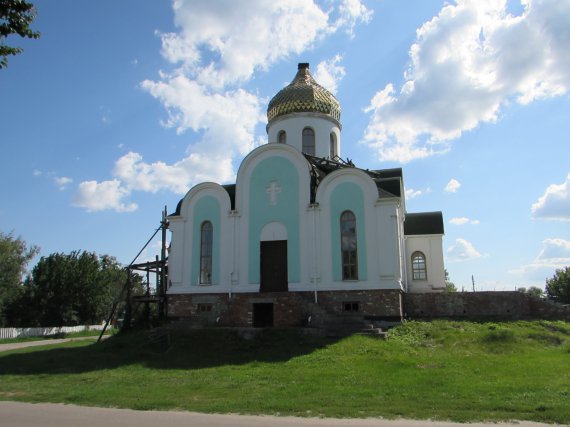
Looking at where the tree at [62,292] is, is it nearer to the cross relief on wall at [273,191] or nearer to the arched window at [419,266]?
the cross relief on wall at [273,191]

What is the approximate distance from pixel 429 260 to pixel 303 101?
11049 millimetres

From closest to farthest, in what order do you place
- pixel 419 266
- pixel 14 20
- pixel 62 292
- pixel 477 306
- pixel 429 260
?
pixel 14 20
pixel 477 306
pixel 429 260
pixel 419 266
pixel 62 292

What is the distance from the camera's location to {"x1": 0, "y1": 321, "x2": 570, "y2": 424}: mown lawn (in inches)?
393

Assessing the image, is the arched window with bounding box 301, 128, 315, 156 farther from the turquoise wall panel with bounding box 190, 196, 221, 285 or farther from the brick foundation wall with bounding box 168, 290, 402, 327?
the brick foundation wall with bounding box 168, 290, 402, 327

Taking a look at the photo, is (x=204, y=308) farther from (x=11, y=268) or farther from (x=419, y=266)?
(x=11, y=268)

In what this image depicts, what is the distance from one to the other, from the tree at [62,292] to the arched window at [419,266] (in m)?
26.9

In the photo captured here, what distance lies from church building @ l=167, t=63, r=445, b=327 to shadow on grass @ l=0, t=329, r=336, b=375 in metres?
2.00

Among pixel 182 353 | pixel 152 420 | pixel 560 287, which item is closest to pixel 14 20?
pixel 152 420

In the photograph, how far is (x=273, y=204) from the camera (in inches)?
909

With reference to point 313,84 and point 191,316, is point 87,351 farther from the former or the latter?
point 313,84

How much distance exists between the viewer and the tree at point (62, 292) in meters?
39.8

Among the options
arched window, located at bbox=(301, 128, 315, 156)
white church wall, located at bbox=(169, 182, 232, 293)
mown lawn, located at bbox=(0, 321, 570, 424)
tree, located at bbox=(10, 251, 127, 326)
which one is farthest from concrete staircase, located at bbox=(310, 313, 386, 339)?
tree, located at bbox=(10, 251, 127, 326)

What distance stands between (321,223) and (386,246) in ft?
9.72

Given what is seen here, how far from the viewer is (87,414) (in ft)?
32.6
